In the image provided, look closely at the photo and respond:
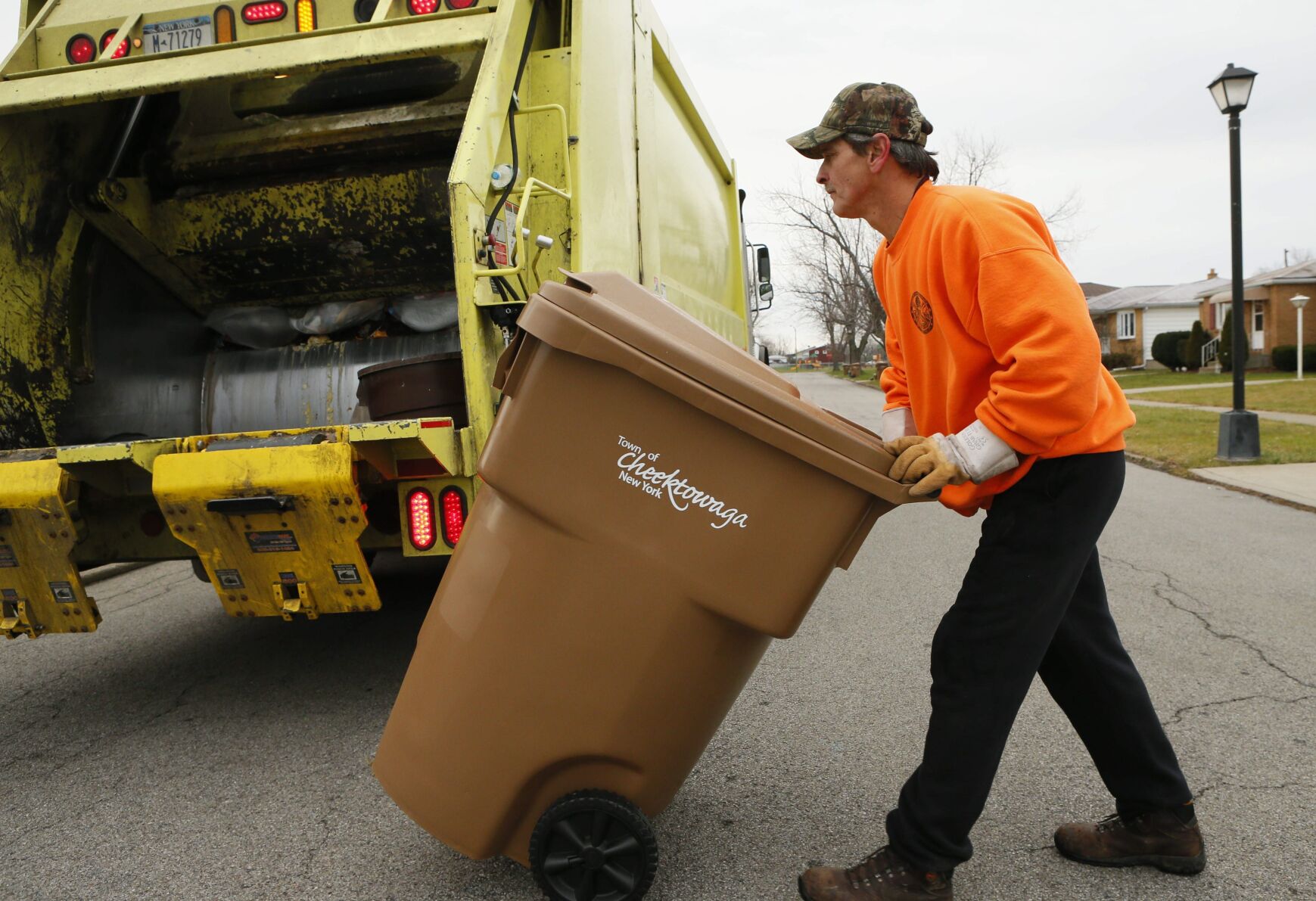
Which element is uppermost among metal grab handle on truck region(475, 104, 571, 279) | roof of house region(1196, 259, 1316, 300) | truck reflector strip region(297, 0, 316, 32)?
roof of house region(1196, 259, 1316, 300)

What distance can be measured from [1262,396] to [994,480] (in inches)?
797

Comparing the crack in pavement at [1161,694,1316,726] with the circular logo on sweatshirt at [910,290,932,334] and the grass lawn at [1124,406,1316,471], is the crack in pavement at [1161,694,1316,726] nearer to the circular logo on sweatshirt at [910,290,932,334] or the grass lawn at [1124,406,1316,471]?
the circular logo on sweatshirt at [910,290,932,334]

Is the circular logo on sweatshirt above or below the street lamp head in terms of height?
below

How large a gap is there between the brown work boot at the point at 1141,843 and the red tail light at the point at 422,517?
2.02 m

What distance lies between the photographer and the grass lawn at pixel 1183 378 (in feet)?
90.1

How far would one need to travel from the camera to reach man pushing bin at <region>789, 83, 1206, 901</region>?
1.98m

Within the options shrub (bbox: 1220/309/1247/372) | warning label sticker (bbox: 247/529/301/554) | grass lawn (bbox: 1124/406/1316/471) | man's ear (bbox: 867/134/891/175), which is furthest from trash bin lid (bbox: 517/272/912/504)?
shrub (bbox: 1220/309/1247/372)

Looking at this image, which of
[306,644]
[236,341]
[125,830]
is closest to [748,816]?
[125,830]

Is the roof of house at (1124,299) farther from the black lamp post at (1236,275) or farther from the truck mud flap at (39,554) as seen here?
the truck mud flap at (39,554)

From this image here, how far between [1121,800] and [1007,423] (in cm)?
103

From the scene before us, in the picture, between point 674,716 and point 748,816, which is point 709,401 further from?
point 748,816

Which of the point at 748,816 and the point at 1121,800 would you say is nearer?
the point at 1121,800

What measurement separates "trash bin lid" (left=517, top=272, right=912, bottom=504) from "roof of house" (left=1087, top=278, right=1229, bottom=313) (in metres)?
43.6

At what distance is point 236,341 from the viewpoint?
4832 mm
